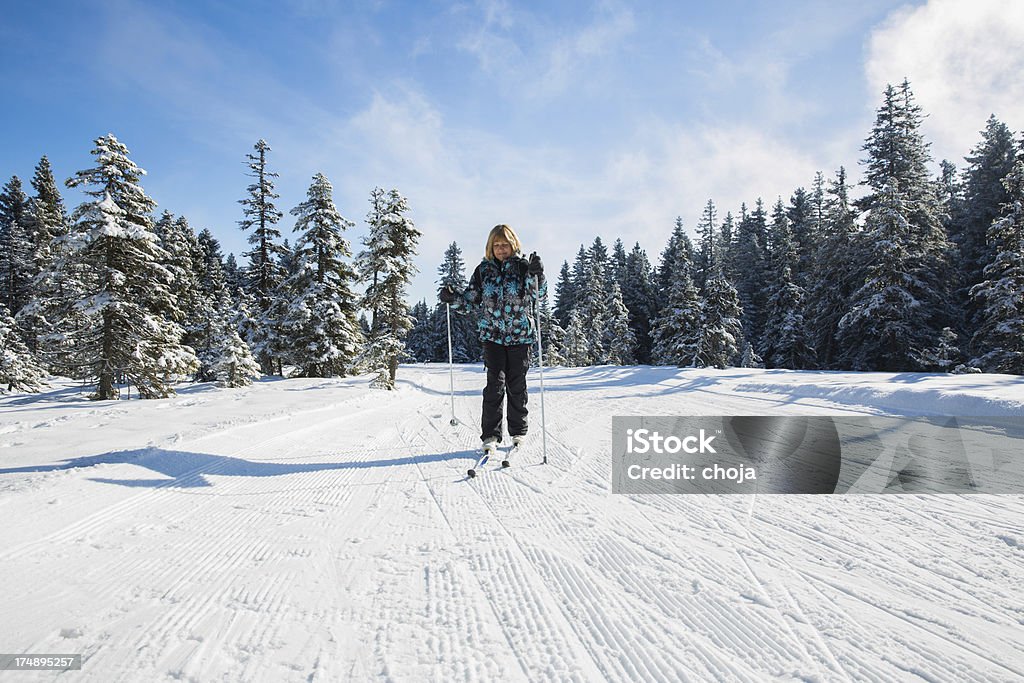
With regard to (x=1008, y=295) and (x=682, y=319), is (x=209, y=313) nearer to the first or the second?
(x=682, y=319)

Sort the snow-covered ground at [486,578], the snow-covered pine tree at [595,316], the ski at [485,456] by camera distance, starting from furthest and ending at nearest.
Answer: the snow-covered pine tree at [595,316]
the ski at [485,456]
the snow-covered ground at [486,578]

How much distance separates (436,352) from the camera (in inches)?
2579

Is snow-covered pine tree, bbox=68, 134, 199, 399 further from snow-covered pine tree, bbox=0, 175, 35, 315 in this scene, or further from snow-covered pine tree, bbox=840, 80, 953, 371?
snow-covered pine tree, bbox=840, 80, 953, 371

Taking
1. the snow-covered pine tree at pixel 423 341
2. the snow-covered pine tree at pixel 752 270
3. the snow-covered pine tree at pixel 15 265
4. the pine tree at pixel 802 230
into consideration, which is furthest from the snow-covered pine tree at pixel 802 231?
the snow-covered pine tree at pixel 15 265

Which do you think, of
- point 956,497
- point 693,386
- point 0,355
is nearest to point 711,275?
point 693,386

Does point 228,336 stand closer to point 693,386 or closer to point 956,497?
point 693,386

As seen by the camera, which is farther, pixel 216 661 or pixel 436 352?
pixel 436 352

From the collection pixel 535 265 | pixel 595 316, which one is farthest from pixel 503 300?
pixel 595 316

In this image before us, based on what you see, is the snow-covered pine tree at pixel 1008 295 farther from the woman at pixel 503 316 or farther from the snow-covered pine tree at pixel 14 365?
the snow-covered pine tree at pixel 14 365

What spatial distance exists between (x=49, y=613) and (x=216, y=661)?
0.84m

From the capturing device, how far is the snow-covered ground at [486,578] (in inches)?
58.6

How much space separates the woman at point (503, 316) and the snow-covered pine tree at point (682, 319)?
98.5 ft

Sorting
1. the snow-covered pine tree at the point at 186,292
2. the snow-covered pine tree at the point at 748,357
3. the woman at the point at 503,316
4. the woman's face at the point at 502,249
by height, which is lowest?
the snow-covered pine tree at the point at 748,357

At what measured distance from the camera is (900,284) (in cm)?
2131
